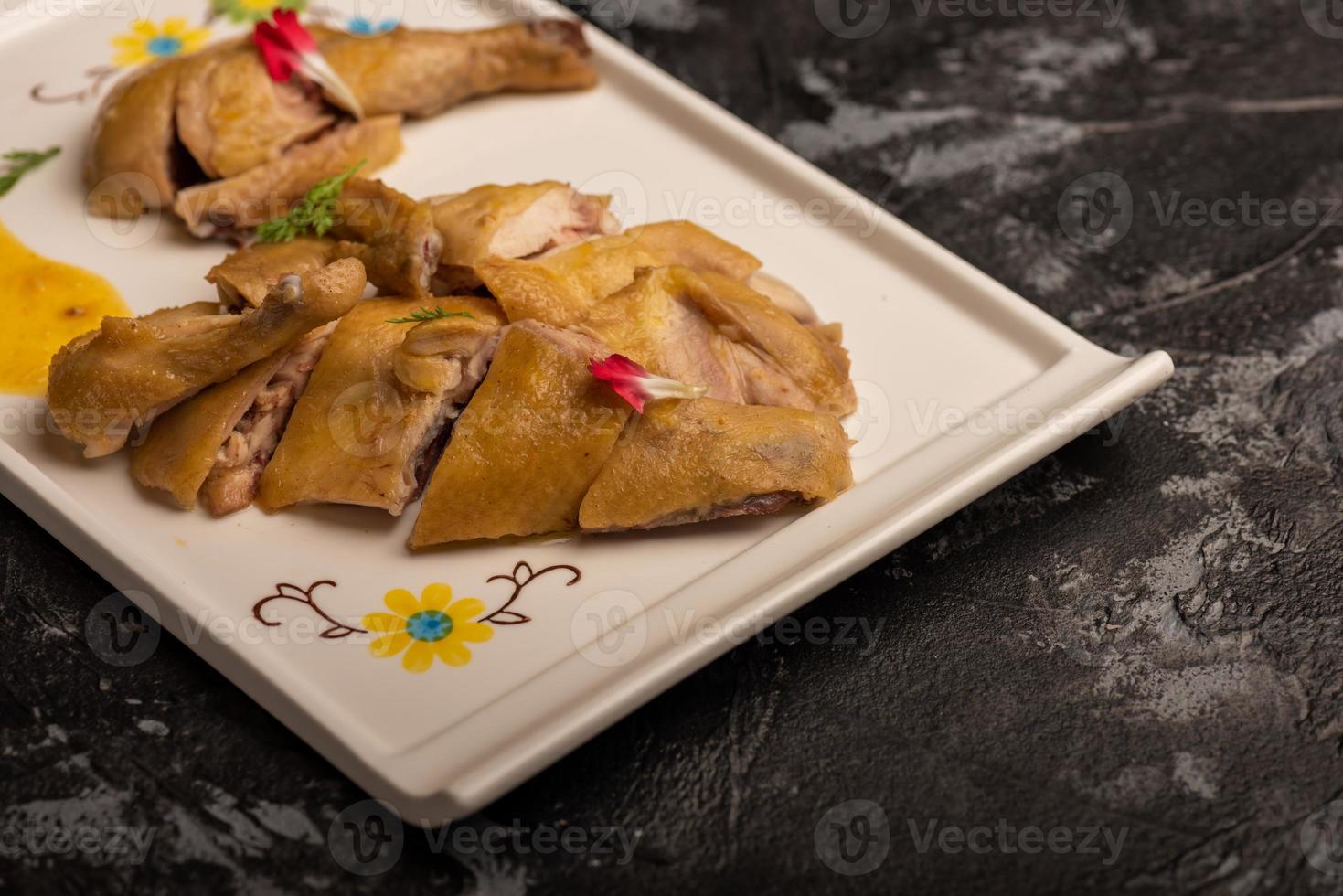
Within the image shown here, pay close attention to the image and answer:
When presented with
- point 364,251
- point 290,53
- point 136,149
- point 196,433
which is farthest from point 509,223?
point 136,149

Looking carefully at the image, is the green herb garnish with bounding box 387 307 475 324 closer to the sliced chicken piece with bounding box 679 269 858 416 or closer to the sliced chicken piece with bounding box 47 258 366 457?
the sliced chicken piece with bounding box 47 258 366 457

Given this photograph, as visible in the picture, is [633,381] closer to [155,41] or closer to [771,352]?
[771,352]

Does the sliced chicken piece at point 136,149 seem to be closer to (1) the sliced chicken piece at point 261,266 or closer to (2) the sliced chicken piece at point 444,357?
(1) the sliced chicken piece at point 261,266

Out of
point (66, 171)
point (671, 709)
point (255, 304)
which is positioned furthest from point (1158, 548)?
point (66, 171)

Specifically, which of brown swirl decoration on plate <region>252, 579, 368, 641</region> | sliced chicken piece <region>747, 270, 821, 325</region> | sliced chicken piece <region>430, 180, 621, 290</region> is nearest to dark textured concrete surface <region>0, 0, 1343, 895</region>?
brown swirl decoration on plate <region>252, 579, 368, 641</region>

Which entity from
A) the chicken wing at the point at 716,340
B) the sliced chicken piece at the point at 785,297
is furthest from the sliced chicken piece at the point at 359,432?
the sliced chicken piece at the point at 785,297
